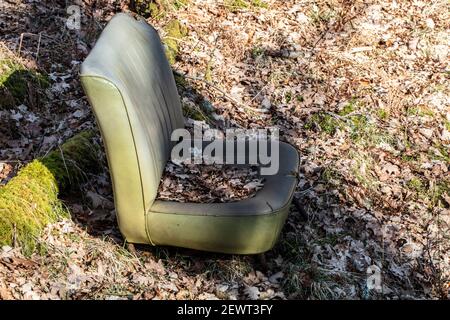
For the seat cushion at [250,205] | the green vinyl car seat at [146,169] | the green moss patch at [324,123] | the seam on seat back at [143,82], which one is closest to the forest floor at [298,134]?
the green moss patch at [324,123]

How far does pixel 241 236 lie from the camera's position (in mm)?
3291

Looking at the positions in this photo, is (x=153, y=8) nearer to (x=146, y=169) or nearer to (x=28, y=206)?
(x=28, y=206)

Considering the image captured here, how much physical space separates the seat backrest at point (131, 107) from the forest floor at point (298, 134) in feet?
1.62

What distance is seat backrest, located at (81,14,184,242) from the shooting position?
9.34 feet

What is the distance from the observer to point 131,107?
9.59ft

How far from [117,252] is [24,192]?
69 cm

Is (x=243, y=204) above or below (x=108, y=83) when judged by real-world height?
below

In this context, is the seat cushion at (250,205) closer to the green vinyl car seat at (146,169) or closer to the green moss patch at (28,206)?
the green vinyl car seat at (146,169)

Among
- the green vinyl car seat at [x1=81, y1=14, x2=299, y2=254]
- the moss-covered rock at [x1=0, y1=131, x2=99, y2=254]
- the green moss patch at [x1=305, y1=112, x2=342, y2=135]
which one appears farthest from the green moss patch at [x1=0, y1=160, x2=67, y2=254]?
the green moss patch at [x1=305, y1=112, x2=342, y2=135]

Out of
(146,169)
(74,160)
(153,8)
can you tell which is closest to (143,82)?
(146,169)

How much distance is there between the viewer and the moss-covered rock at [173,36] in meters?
5.49

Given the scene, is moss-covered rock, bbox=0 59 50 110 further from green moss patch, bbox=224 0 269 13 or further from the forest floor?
green moss patch, bbox=224 0 269 13

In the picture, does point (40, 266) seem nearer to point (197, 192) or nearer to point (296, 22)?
point (197, 192)
